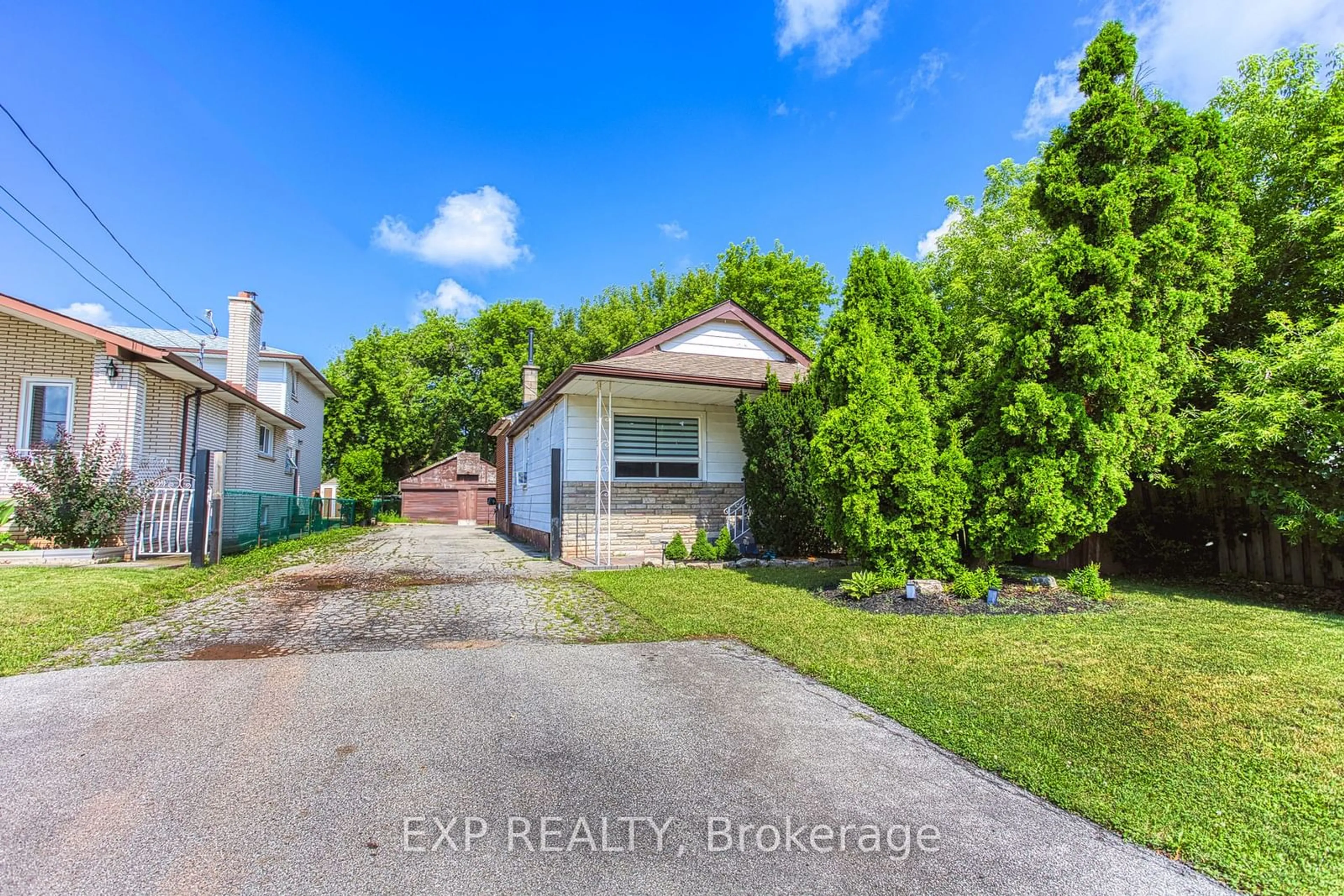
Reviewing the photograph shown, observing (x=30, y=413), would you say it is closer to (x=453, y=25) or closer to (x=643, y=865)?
(x=453, y=25)

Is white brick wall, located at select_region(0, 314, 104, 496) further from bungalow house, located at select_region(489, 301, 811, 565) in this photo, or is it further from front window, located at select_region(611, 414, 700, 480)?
front window, located at select_region(611, 414, 700, 480)

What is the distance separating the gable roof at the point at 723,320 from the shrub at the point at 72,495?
8736 mm

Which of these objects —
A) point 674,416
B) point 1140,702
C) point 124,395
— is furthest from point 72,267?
point 1140,702

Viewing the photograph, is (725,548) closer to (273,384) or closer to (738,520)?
(738,520)

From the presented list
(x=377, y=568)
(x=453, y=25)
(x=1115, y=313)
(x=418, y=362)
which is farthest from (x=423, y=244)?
(x=1115, y=313)

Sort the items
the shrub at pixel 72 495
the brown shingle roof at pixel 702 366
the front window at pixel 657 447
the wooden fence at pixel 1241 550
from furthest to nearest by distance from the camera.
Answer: the front window at pixel 657 447 < the brown shingle roof at pixel 702 366 < the shrub at pixel 72 495 < the wooden fence at pixel 1241 550

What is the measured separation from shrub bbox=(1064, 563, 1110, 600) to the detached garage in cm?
2916

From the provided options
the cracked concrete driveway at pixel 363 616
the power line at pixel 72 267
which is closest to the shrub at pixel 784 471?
the cracked concrete driveway at pixel 363 616

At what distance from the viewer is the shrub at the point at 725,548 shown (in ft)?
36.6

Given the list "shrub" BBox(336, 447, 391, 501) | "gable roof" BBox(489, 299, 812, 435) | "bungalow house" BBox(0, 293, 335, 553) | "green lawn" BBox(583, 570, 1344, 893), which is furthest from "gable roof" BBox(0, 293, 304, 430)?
"shrub" BBox(336, 447, 391, 501)

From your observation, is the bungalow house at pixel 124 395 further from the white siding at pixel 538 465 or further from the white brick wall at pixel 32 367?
the white siding at pixel 538 465

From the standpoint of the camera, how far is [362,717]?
3574 mm

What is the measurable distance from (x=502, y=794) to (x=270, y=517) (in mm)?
15348

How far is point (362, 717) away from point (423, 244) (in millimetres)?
36894
